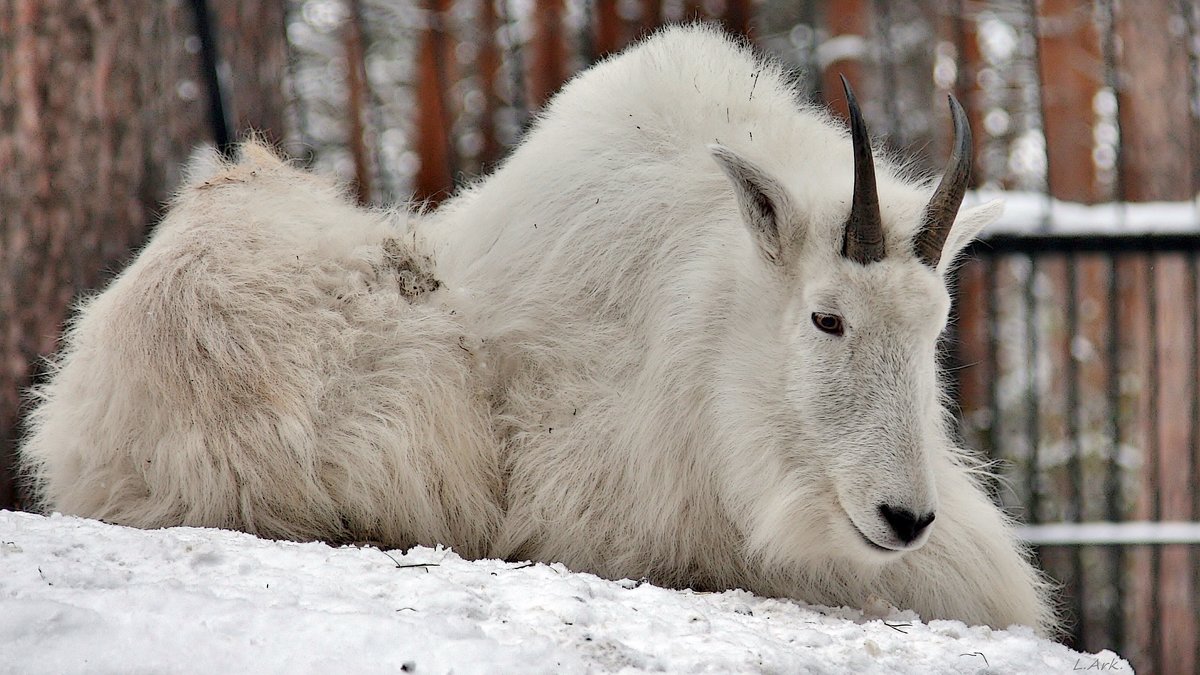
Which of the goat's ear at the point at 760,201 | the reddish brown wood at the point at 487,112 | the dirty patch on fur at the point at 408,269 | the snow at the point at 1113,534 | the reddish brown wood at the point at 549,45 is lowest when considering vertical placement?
the snow at the point at 1113,534

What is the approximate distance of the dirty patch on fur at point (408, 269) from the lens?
340cm

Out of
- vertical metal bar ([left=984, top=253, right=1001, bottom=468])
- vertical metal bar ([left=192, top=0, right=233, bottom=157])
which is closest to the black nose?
vertical metal bar ([left=984, top=253, right=1001, bottom=468])

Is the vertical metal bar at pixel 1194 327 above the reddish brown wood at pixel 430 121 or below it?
below

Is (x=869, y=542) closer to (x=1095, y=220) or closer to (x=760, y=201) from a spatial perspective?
(x=760, y=201)

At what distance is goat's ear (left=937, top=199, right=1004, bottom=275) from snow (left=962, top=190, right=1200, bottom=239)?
1.70 metres

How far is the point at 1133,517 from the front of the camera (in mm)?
8164

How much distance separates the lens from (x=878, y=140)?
4027mm

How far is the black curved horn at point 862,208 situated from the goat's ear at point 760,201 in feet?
0.58

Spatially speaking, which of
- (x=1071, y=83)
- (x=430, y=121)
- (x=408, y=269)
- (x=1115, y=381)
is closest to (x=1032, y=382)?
(x=1115, y=381)

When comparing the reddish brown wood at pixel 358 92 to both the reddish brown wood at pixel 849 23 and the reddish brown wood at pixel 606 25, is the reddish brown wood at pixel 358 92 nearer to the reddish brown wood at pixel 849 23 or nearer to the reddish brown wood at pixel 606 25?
the reddish brown wood at pixel 606 25

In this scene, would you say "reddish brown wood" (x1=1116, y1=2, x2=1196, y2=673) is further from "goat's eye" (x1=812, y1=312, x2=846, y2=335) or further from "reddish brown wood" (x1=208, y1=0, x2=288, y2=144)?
"reddish brown wood" (x1=208, y1=0, x2=288, y2=144)

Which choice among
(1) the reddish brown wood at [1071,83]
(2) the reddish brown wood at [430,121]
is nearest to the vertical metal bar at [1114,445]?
(2) the reddish brown wood at [430,121]

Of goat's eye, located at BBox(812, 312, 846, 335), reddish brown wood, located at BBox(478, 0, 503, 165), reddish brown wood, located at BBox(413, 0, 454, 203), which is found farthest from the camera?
reddish brown wood, located at BBox(413, 0, 454, 203)

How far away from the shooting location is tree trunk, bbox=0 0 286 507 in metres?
3.97
